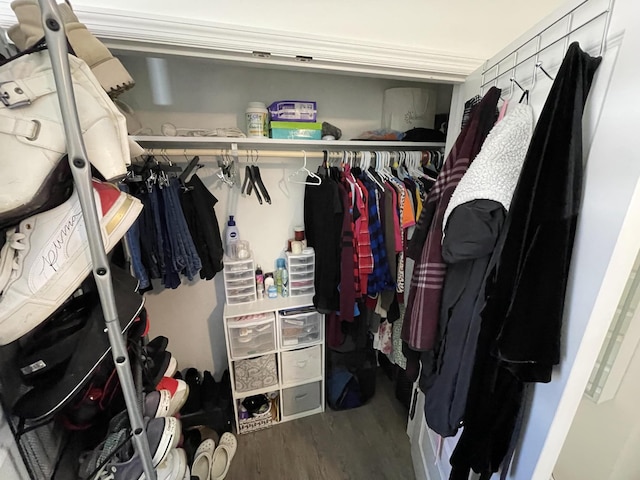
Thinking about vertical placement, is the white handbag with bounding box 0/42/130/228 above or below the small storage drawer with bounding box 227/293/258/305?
above

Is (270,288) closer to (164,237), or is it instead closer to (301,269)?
(301,269)

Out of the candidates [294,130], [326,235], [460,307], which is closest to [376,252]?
[326,235]

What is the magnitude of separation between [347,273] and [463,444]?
2.49ft

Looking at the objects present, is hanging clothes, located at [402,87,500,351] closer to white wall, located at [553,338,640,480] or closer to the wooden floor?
white wall, located at [553,338,640,480]

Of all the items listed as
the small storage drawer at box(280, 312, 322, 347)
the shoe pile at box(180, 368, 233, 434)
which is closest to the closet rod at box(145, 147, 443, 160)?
the small storage drawer at box(280, 312, 322, 347)

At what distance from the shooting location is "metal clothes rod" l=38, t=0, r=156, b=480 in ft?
1.44

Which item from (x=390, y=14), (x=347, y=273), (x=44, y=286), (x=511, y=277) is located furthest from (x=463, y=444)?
(x=390, y=14)

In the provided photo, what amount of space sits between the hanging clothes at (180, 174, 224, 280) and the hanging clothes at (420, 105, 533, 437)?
3.33 ft

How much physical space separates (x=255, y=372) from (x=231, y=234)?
0.81 m

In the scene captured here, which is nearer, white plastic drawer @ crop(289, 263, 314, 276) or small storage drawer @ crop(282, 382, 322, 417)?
white plastic drawer @ crop(289, 263, 314, 276)

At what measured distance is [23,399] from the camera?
628 millimetres

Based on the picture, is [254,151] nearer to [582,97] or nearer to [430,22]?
[430,22]

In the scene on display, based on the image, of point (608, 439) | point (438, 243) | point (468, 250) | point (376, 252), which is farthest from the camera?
point (376, 252)

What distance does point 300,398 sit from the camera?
1.74 meters
